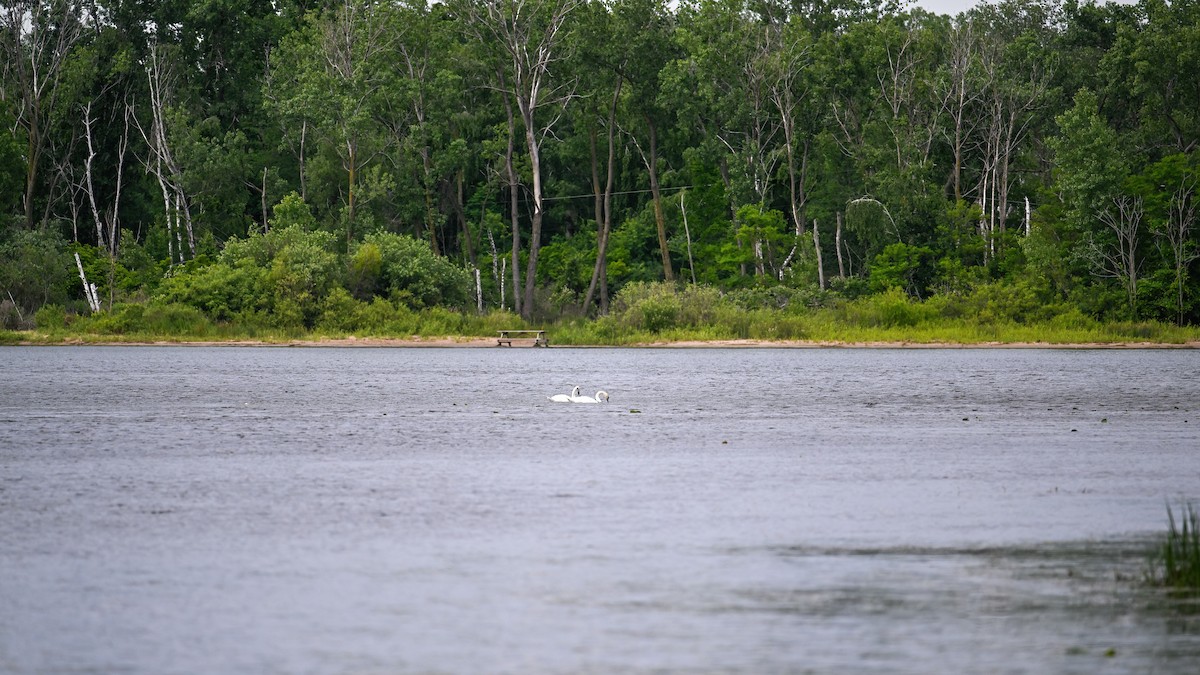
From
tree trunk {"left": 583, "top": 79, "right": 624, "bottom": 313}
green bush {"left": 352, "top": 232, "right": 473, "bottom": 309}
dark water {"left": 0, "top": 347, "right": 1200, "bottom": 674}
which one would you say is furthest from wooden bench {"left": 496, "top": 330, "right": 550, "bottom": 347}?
dark water {"left": 0, "top": 347, "right": 1200, "bottom": 674}

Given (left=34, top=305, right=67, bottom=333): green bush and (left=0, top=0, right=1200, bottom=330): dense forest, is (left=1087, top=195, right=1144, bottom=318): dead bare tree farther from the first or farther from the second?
(left=34, top=305, right=67, bottom=333): green bush

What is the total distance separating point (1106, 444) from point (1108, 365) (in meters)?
31.3

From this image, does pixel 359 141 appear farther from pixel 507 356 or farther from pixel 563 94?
pixel 507 356

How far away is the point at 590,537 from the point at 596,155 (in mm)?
74438

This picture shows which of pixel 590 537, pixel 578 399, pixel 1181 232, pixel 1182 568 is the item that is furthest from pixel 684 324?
pixel 1182 568

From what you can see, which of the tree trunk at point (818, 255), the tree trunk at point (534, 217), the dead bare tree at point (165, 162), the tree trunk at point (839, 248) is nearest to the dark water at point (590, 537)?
the tree trunk at point (818, 255)

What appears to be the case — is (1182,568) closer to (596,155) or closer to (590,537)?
(590,537)

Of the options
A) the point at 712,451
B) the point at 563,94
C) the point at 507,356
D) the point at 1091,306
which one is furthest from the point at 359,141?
the point at 712,451

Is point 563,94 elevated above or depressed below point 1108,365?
above

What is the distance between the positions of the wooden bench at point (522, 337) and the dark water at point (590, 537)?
38.1 metres

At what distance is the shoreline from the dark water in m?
35.0

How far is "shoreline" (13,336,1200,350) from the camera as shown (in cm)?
7156

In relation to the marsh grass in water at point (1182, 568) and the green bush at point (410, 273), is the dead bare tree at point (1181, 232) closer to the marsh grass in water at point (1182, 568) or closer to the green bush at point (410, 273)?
the green bush at point (410, 273)

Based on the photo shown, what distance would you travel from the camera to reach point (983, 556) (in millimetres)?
16094
